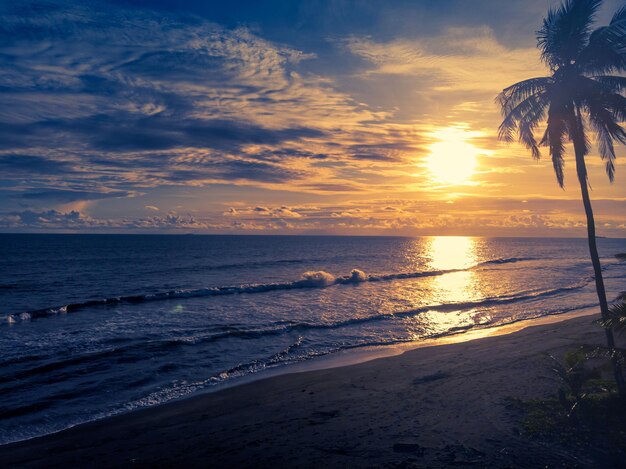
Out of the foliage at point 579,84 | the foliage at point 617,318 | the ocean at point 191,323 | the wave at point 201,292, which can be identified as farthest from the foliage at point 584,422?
the wave at point 201,292

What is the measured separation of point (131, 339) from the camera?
21.3 metres

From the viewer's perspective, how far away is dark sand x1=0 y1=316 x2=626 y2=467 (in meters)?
8.37

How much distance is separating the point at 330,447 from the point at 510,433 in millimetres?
3883

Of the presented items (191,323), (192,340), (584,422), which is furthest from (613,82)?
(191,323)

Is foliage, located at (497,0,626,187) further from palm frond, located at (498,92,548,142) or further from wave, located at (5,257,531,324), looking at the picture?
wave, located at (5,257,531,324)

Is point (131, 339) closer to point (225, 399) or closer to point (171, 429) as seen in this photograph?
point (225, 399)

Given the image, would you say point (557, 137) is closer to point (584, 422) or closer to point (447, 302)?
point (584, 422)

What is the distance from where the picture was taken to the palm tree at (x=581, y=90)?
988 cm

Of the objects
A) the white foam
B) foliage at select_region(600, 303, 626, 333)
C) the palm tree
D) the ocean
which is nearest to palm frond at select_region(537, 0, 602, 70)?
→ the palm tree

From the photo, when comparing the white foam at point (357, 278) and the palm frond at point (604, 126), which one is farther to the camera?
the white foam at point (357, 278)

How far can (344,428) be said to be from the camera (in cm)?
1006

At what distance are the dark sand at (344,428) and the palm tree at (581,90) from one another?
130 inches

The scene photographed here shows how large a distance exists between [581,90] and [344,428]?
393 inches

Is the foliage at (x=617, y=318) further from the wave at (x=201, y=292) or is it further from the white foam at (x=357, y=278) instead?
the white foam at (x=357, y=278)
